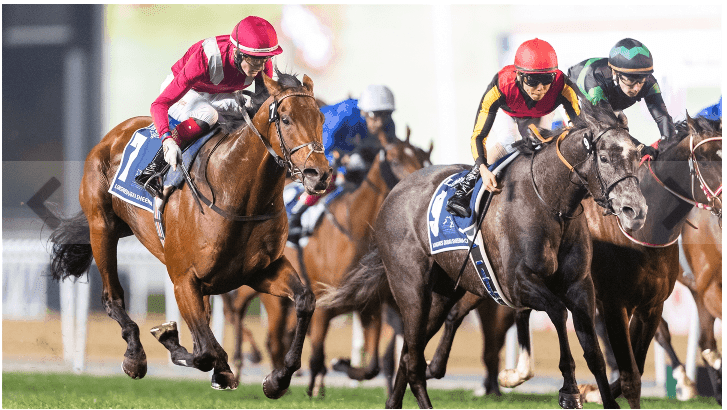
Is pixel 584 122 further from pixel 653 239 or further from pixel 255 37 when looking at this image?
pixel 255 37

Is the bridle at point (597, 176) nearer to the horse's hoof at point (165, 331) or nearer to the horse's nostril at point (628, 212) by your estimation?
Result: the horse's nostril at point (628, 212)

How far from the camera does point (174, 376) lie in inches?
274

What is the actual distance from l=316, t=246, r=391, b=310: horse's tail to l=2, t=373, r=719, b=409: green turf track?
693 millimetres

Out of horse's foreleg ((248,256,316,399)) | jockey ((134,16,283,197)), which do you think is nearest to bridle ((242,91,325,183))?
jockey ((134,16,283,197))

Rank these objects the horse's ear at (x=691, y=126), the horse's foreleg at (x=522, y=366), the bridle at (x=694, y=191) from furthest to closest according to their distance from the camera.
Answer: the horse's foreleg at (x=522, y=366), the horse's ear at (x=691, y=126), the bridle at (x=694, y=191)

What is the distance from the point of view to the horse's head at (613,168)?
4008mm

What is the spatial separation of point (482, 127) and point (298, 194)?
2.02 metres

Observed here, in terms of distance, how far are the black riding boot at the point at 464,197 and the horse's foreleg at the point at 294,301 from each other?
37.4 inches

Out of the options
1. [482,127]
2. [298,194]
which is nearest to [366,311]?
[298,194]

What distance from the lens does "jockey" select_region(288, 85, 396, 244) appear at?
601 centimetres

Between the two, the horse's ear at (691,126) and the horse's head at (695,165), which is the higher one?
the horse's ear at (691,126)

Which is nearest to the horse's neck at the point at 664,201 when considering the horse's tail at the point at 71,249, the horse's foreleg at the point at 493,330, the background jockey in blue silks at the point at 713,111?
the background jockey in blue silks at the point at 713,111

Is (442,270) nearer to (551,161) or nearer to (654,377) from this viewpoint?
(551,161)

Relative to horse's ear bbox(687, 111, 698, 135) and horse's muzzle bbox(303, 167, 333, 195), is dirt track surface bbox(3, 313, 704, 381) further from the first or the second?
horse's muzzle bbox(303, 167, 333, 195)
